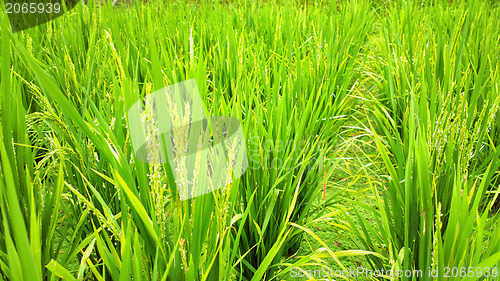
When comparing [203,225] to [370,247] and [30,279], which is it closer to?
[30,279]

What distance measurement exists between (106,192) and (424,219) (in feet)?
2.32

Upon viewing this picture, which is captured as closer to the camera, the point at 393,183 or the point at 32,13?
the point at 393,183

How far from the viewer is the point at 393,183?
89cm

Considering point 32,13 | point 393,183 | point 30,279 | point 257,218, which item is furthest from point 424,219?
point 32,13

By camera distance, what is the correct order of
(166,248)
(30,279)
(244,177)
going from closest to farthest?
(30,279) → (166,248) → (244,177)

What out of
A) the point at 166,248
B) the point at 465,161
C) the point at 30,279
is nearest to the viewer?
the point at 30,279

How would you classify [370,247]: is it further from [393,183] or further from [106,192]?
[106,192]

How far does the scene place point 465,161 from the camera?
33.2 inches

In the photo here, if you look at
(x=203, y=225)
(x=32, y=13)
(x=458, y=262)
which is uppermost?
(x=32, y=13)

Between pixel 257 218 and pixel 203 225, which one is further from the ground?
pixel 203 225

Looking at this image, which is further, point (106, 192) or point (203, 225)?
point (106, 192)

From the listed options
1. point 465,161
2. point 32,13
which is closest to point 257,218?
point 465,161

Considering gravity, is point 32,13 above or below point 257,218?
above

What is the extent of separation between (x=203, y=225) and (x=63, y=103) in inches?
11.8
